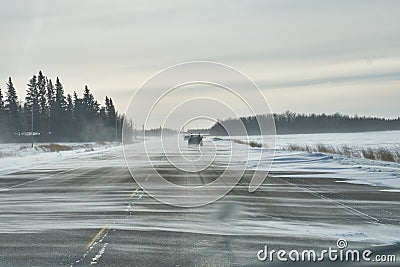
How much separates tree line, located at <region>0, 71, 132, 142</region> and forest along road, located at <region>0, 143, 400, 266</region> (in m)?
99.0

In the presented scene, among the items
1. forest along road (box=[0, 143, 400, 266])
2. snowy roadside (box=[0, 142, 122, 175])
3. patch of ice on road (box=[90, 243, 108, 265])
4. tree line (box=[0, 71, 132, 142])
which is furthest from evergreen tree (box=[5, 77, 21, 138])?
patch of ice on road (box=[90, 243, 108, 265])

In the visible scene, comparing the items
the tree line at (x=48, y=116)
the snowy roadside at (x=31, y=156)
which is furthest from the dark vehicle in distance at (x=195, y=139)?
the tree line at (x=48, y=116)

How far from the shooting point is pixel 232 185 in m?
19.3

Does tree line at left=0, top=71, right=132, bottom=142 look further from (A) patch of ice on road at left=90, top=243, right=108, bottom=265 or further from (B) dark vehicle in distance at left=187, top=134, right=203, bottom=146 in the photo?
(A) patch of ice on road at left=90, top=243, right=108, bottom=265

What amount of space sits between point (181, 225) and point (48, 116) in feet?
361

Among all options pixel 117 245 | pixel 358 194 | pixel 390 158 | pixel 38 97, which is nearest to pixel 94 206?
pixel 117 245

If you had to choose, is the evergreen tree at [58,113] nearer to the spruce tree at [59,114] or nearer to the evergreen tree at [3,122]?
the spruce tree at [59,114]

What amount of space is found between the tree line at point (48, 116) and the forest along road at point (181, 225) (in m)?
99.0

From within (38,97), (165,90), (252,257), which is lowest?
(252,257)

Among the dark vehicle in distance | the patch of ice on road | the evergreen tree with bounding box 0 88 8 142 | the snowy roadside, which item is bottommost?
the patch of ice on road

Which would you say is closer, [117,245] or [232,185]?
[117,245]

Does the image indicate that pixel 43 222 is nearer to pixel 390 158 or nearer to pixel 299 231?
pixel 299 231

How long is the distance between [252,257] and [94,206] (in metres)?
6.87

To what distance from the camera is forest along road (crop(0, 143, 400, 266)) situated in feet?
26.3
